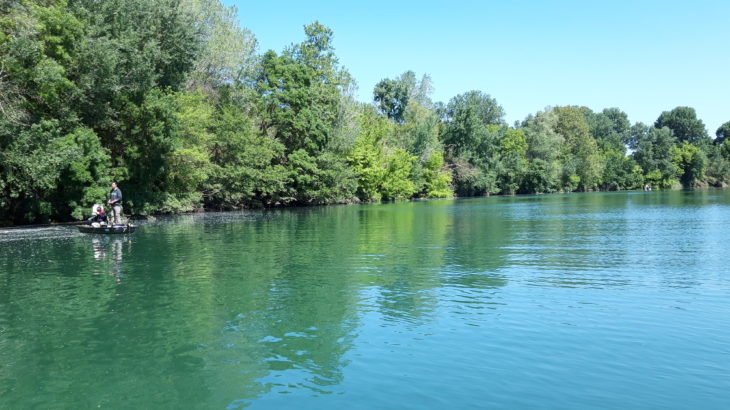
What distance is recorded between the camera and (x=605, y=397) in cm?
890

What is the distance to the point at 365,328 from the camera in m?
13.0

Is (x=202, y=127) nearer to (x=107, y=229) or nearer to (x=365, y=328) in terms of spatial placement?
(x=107, y=229)

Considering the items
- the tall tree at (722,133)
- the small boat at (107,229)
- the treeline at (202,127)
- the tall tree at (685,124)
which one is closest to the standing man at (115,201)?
the small boat at (107,229)

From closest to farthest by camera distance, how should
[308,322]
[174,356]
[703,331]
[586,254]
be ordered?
1. [174,356]
2. [703,331]
3. [308,322]
4. [586,254]

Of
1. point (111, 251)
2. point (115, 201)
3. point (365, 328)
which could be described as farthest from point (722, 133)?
point (365, 328)

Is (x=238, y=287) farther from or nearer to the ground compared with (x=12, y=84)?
nearer to the ground

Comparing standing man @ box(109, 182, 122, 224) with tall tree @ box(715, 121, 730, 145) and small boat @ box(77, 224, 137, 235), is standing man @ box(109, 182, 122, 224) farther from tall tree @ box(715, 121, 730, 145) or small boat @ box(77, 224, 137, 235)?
tall tree @ box(715, 121, 730, 145)

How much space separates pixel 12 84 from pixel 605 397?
3623 cm

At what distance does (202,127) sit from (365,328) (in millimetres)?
44615

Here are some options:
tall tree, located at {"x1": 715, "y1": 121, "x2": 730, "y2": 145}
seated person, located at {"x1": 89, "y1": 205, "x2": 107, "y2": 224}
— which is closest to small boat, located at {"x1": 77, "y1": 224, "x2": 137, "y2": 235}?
seated person, located at {"x1": 89, "y1": 205, "x2": 107, "y2": 224}

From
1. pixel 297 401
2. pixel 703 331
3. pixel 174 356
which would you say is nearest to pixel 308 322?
pixel 174 356

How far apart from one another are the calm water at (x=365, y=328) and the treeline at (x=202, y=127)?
46.3 feet

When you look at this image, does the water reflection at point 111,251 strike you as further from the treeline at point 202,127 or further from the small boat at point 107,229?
the treeline at point 202,127

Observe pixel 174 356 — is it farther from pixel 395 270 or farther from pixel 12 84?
pixel 12 84
